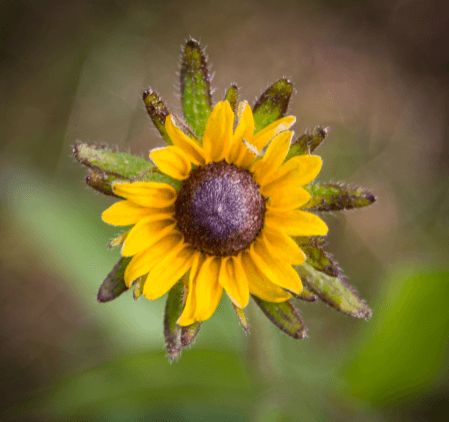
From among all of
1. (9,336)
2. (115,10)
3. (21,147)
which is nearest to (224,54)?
(115,10)

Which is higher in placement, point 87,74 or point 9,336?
point 87,74

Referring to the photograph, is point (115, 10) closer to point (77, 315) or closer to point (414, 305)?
point (77, 315)

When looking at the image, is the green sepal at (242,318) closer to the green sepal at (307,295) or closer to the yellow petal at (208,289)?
the yellow petal at (208,289)

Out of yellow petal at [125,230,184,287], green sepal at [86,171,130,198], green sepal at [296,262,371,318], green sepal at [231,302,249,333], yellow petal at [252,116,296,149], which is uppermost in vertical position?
yellow petal at [252,116,296,149]

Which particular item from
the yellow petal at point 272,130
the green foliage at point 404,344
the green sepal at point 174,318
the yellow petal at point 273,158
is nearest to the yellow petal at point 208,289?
the green sepal at point 174,318

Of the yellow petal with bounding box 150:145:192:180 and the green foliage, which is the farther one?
the green foliage

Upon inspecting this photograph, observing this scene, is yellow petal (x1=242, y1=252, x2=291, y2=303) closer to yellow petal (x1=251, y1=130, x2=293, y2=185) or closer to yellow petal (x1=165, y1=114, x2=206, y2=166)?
yellow petal (x1=251, y1=130, x2=293, y2=185)

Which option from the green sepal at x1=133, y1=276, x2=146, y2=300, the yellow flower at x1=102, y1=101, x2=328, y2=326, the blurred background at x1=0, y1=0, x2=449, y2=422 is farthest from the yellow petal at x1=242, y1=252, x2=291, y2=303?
the blurred background at x1=0, y1=0, x2=449, y2=422
